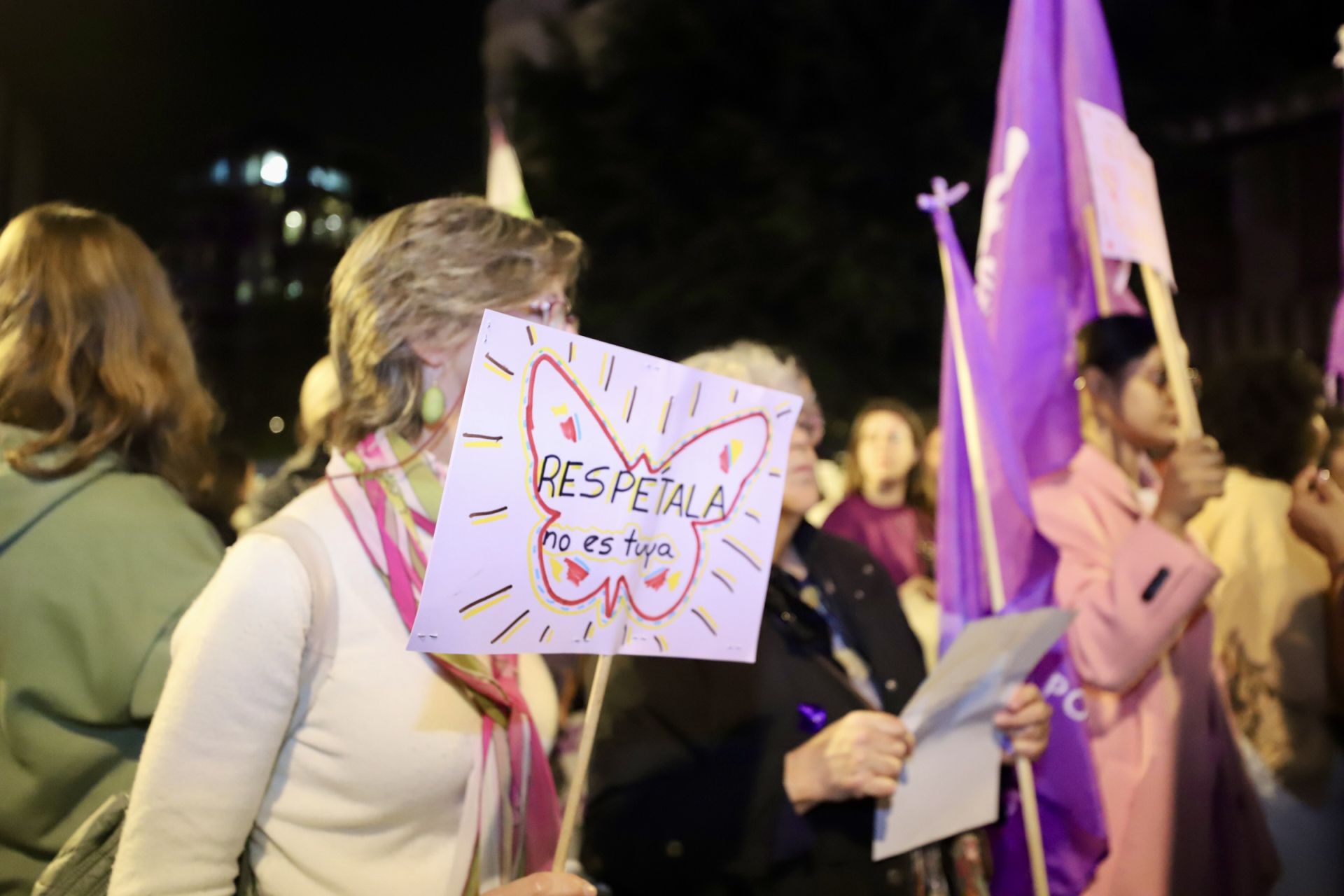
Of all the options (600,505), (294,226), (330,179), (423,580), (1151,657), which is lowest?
(1151,657)

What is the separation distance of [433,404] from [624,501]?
345 mm

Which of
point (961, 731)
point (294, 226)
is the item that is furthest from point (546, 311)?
point (294, 226)

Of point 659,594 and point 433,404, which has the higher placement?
point 433,404

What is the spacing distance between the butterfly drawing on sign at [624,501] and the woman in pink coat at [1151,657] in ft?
2.99

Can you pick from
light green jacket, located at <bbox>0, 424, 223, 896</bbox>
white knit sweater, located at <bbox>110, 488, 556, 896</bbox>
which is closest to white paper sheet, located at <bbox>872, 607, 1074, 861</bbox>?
white knit sweater, located at <bbox>110, 488, 556, 896</bbox>

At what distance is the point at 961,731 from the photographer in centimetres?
192

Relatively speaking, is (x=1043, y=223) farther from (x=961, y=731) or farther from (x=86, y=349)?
(x=86, y=349)

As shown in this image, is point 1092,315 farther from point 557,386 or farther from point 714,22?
point 714,22

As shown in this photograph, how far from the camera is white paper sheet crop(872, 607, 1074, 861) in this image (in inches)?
70.5

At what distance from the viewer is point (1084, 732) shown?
216 cm

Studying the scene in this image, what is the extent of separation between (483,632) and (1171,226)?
36.8 feet

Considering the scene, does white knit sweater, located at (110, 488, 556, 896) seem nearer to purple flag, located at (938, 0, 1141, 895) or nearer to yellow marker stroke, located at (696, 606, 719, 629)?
yellow marker stroke, located at (696, 606, 719, 629)

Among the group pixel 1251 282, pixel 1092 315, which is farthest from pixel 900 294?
pixel 1092 315

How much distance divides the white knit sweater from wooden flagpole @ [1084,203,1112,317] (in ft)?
5.57
